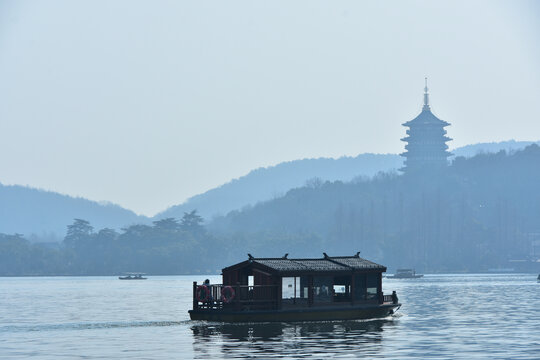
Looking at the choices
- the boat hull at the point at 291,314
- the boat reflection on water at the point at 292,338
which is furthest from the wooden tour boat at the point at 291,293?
the boat reflection on water at the point at 292,338

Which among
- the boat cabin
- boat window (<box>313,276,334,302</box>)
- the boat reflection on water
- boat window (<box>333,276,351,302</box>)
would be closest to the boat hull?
the boat reflection on water

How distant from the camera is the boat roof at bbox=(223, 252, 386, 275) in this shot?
65.2 m

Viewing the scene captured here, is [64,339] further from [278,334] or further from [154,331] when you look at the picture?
[278,334]

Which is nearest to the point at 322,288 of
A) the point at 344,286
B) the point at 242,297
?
the point at 344,286

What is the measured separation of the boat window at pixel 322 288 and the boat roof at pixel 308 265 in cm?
75

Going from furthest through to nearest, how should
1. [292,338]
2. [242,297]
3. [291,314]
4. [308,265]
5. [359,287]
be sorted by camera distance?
[359,287] < [308,265] < [242,297] < [291,314] < [292,338]

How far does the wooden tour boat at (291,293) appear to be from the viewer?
210 feet

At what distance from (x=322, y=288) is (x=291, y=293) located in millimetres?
2344

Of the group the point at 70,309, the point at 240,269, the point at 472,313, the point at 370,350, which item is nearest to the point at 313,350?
the point at 370,350

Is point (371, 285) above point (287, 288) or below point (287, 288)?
above

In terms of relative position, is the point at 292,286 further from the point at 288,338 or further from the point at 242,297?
the point at 288,338

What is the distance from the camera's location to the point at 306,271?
6562 centimetres

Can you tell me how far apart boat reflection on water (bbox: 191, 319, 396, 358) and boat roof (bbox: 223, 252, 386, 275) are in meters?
3.31

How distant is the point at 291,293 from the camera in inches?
2589
